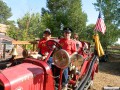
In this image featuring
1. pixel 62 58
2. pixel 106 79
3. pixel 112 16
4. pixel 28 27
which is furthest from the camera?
pixel 28 27

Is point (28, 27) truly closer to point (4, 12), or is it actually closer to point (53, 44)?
point (53, 44)

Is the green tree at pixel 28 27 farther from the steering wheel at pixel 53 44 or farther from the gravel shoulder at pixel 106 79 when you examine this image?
the steering wheel at pixel 53 44

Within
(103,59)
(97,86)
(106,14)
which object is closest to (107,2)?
(106,14)

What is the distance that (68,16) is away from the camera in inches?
1202

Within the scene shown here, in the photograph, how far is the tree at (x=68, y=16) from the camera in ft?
98.4

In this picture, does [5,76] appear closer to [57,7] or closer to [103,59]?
[103,59]

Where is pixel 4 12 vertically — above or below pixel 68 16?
above

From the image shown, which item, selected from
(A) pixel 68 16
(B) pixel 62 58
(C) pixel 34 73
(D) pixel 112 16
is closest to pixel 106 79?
(B) pixel 62 58

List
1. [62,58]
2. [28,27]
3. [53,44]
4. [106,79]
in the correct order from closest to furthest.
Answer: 1. [62,58]
2. [53,44]
3. [106,79]
4. [28,27]

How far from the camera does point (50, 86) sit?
14.9 ft

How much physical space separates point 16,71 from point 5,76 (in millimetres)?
313

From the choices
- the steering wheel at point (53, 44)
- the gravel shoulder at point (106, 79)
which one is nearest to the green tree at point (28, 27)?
the gravel shoulder at point (106, 79)

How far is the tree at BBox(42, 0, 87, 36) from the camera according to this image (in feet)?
98.4

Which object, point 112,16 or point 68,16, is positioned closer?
point 112,16
